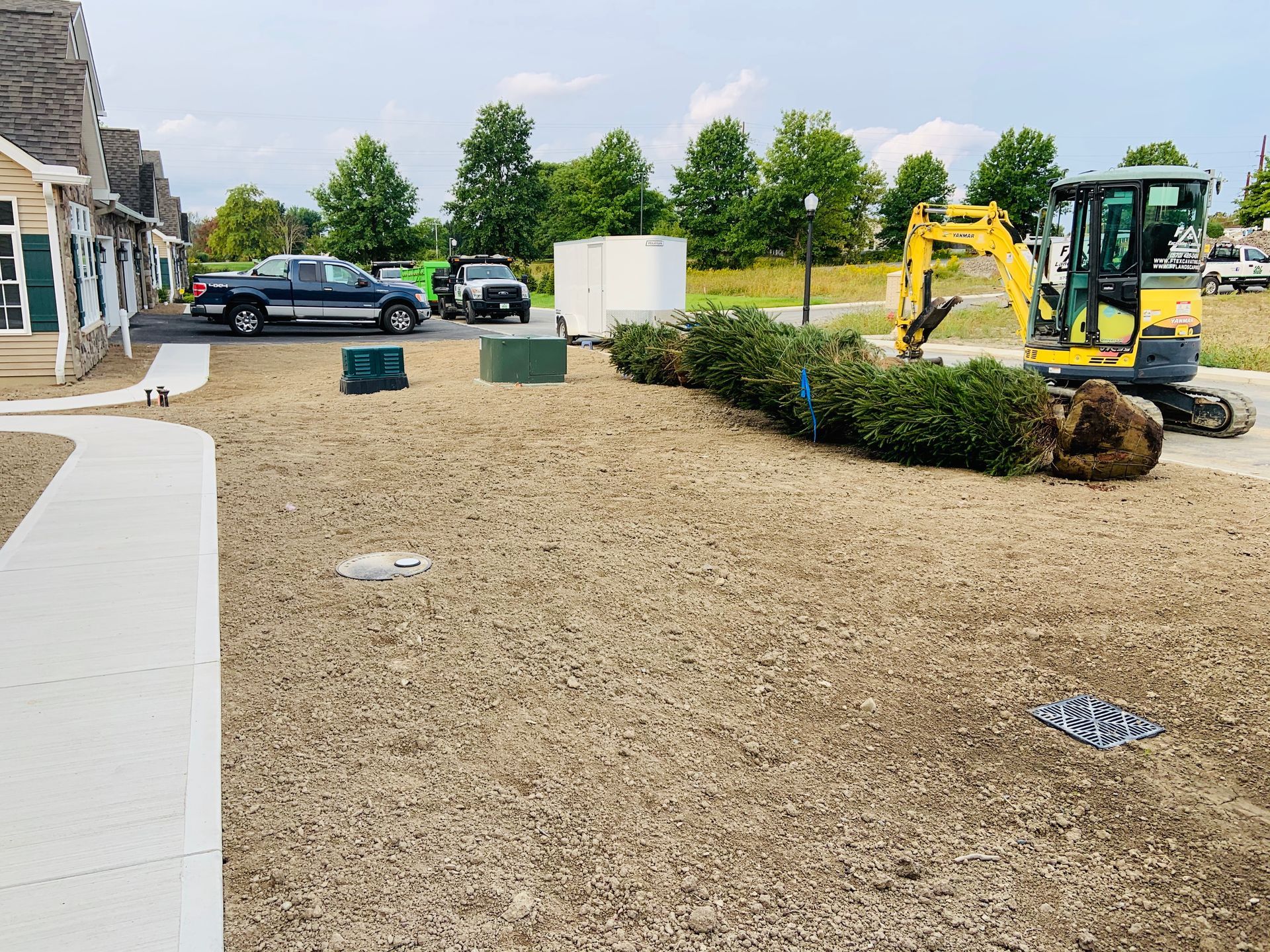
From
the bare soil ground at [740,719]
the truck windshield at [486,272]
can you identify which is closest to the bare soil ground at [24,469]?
the bare soil ground at [740,719]

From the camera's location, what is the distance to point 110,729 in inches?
146

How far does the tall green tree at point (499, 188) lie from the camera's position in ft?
241

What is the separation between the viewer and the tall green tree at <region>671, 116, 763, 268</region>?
237 ft

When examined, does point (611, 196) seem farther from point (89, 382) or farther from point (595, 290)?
A: point (89, 382)

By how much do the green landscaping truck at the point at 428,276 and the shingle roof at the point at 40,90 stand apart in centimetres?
1972

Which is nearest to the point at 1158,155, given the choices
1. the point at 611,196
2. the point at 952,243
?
the point at 611,196

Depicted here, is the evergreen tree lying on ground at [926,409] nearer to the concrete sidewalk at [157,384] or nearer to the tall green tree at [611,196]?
the concrete sidewalk at [157,384]

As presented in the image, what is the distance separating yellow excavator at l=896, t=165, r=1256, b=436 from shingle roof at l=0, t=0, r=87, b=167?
14.7 metres

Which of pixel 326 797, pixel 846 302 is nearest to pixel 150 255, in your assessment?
pixel 846 302

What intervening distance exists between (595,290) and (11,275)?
10.3m

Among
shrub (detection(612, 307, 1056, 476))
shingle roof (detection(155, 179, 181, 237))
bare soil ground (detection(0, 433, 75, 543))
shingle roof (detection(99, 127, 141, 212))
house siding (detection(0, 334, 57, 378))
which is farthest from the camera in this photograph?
shingle roof (detection(155, 179, 181, 237))

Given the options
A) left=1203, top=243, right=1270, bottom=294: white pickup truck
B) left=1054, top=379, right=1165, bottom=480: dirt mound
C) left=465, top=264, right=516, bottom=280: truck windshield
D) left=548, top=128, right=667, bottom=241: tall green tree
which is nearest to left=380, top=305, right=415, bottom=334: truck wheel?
left=465, top=264, right=516, bottom=280: truck windshield

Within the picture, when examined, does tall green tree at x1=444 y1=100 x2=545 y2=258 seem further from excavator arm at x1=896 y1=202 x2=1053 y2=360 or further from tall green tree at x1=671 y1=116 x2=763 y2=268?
excavator arm at x1=896 y1=202 x2=1053 y2=360

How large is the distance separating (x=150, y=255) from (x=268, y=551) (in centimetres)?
4024
